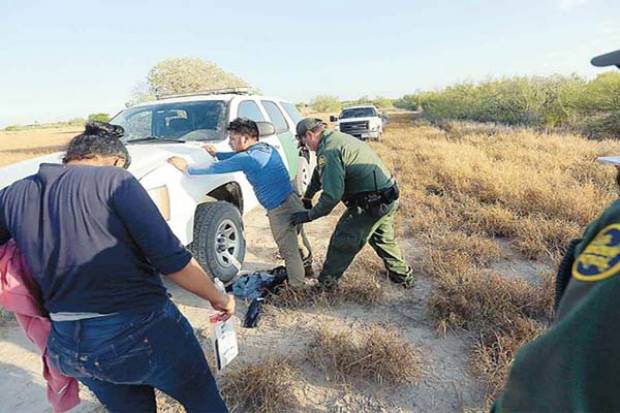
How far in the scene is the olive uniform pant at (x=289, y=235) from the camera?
3486mm

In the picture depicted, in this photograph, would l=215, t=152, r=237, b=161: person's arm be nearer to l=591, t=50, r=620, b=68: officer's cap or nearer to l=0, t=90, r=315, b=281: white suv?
l=0, t=90, r=315, b=281: white suv

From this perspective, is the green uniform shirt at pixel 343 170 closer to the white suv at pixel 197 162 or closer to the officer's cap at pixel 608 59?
the white suv at pixel 197 162

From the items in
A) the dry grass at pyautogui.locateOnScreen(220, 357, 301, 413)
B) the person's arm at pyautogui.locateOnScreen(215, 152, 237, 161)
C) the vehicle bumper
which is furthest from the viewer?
the vehicle bumper

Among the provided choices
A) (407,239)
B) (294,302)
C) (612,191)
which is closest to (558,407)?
(294,302)

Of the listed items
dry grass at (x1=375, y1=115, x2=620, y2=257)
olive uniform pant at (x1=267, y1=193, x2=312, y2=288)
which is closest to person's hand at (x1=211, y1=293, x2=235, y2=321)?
olive uniform pant at (x1=267, y1=193, x2=312, y2=288)

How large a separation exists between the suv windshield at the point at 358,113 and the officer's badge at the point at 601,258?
18133 millimetres

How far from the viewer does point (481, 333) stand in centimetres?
278

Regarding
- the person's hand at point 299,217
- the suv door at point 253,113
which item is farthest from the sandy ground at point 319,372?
the suv door at point 253,113

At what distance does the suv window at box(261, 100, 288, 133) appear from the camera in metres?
5.55

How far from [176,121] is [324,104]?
67.8 m

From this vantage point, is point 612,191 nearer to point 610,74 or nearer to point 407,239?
point 407,239

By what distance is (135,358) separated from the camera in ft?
4.80

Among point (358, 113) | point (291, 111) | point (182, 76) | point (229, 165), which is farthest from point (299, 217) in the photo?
point (182, 76)

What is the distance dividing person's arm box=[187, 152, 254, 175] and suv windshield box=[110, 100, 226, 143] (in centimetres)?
97
